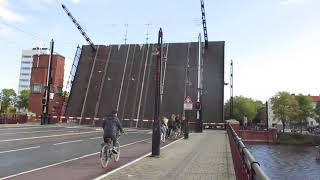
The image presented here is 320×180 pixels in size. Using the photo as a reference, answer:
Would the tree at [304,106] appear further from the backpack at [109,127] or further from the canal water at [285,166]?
the backpack at [109,127]

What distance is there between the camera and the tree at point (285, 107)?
116 m

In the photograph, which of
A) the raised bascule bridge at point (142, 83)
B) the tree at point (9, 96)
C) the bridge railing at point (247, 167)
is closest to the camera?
the bridge railing at point (247, 167)

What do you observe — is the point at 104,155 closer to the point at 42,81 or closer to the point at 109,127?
the point at 109,127

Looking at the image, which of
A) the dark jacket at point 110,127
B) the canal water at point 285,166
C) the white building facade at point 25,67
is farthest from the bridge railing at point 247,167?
the white building facade at point 25,67

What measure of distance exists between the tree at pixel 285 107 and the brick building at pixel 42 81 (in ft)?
215

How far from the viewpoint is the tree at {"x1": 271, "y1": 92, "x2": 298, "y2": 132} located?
4560 inches

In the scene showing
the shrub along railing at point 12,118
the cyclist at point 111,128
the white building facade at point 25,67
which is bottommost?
the cyclist at point 111,128

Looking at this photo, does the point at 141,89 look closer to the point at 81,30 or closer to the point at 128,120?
the point at 128,120

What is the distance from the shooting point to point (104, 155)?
13.6m

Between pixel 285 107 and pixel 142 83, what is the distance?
71.5 meters

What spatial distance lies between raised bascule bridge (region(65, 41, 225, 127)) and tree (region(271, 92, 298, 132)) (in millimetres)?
66570

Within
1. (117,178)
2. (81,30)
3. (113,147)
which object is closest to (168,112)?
(81,30)

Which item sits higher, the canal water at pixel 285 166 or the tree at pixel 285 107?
the tree at pixel 285 107

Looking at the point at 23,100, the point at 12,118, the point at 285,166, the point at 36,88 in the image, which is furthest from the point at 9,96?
the point at 285,166
